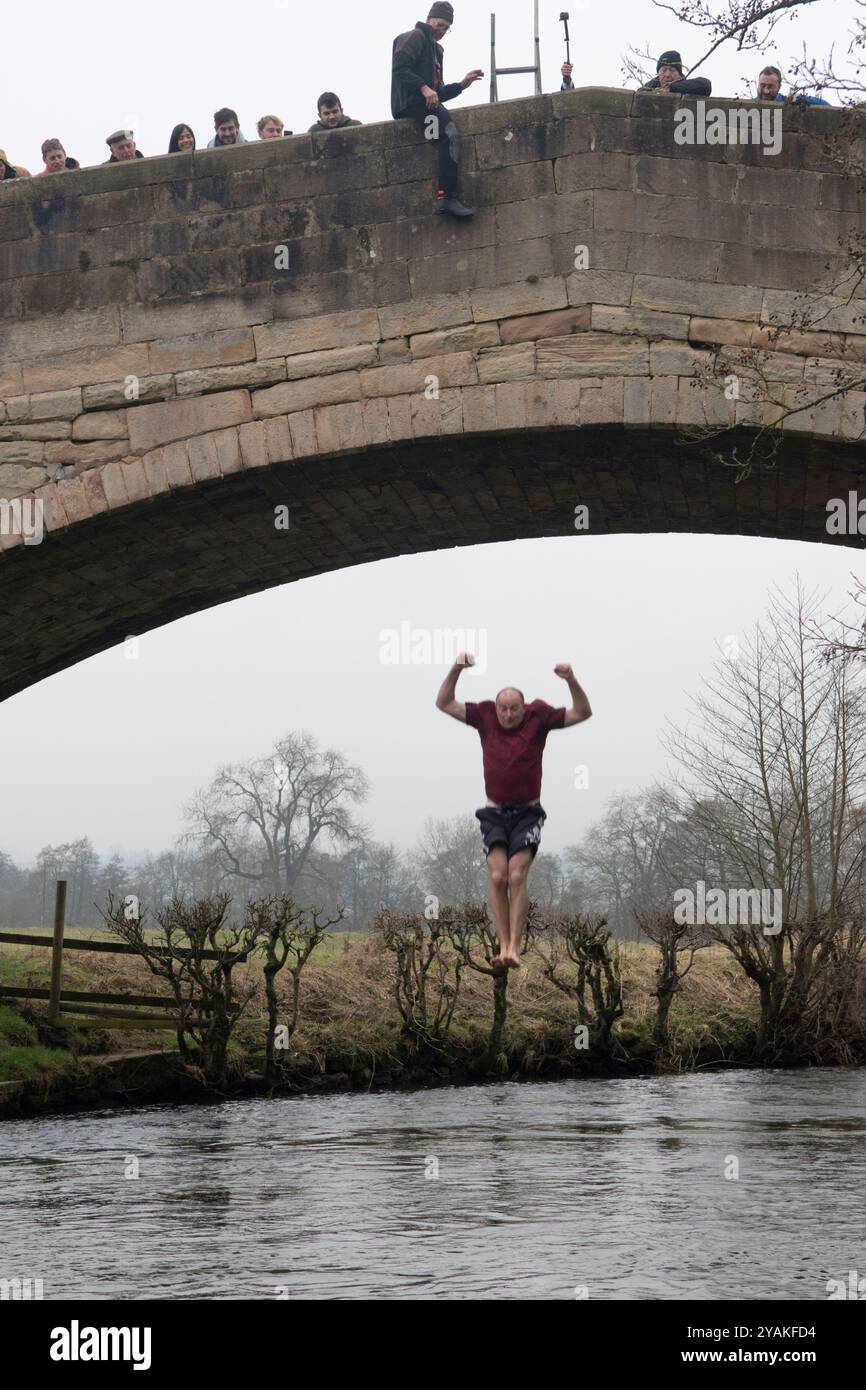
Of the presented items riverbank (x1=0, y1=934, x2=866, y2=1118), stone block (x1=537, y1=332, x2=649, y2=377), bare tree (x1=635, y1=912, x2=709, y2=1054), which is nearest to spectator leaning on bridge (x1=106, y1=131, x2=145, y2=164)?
stone block (x1=537, y1=332, x2=649, y2=377)

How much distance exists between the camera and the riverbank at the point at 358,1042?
1359 centimetres

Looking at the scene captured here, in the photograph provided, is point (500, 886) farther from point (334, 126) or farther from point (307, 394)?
point (334, 126)

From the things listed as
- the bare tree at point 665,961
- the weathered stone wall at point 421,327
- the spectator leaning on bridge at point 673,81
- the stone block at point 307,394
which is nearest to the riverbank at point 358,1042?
the bare tree at point 665,961

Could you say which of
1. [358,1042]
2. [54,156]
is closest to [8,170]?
[54,156]

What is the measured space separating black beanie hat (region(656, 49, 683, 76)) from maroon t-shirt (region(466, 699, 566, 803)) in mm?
→ 4380

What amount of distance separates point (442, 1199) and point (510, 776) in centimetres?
408

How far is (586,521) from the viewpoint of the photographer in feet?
30.3

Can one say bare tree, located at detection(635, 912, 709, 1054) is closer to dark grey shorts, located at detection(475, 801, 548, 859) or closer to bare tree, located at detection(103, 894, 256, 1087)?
bare tree, located at detection(103, 894, 256, 1087)

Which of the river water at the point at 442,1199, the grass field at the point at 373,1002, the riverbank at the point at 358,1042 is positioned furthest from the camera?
the grass field at the point at 373,1002

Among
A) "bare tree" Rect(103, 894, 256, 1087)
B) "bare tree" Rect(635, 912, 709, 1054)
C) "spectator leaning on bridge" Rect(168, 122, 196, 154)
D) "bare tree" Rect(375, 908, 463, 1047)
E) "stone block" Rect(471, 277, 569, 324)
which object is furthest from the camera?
"bare tree" Rect(635, 912, 709, 1054)

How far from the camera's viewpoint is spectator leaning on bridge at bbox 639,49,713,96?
25.6 ft

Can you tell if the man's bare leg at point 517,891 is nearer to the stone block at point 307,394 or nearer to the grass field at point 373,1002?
the stone block at point 307,394

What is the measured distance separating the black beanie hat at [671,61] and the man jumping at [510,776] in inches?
173

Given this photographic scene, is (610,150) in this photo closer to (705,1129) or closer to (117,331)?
A: (117,331)
